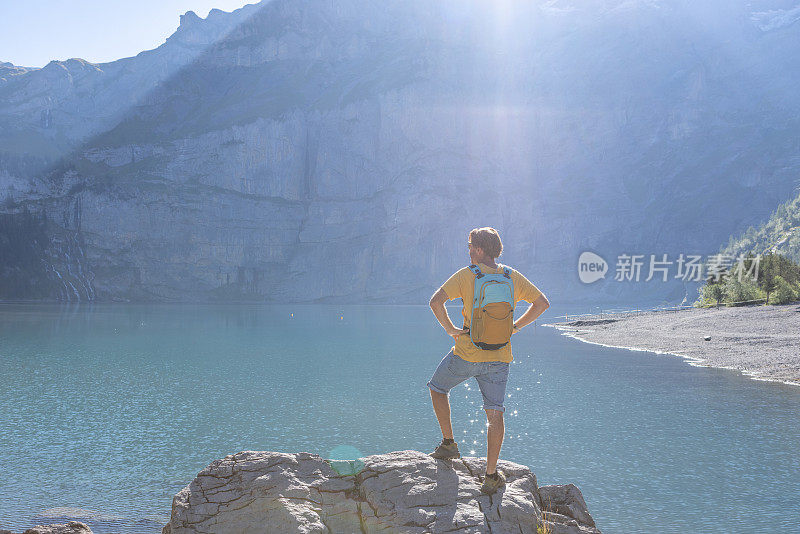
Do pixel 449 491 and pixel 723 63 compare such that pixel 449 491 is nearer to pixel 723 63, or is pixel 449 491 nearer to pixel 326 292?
pixel 326 292

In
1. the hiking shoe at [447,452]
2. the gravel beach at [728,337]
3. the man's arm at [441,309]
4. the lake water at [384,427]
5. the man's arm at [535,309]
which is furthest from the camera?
the gravel beach at [728,337]

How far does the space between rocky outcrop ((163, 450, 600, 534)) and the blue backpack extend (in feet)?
5.99

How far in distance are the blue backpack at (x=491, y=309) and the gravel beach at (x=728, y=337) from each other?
82.2ft

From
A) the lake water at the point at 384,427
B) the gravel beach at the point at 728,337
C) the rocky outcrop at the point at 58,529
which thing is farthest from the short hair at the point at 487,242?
the gravel beach at the point at 728,337

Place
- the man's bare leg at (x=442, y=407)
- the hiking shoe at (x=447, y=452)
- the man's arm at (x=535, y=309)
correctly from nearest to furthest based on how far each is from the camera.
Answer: the man's arm at (x=535, y=309) → the man's bare leg at (x=442, y=407) → the hiking shoe at (x=447, y=452)

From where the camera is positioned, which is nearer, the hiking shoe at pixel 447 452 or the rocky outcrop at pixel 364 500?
the rocky outcrop at pixel 364 500

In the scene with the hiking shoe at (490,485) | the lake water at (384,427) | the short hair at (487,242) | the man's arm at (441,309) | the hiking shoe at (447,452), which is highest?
the short hair at (487,242)

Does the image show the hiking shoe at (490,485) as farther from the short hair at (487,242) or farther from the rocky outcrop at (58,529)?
the rocky outcrop at (58,529)

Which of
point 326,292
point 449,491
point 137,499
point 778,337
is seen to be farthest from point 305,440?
point 326,292

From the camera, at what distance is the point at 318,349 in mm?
45281

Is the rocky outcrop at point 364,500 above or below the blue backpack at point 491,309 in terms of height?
below

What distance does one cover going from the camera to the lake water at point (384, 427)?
42.4 ft

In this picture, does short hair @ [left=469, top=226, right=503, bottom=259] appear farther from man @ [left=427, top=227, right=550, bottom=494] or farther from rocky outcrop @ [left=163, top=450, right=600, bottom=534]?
rocky outcrop @ [left=163, top=450, right=600, bottom=534]

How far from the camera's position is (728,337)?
39906mm
